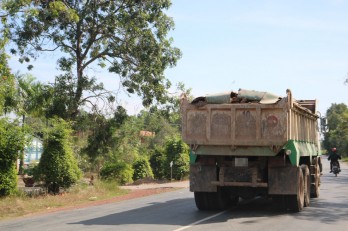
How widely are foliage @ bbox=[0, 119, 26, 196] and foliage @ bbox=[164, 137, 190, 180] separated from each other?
13609mm

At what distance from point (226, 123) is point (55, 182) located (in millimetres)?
9250

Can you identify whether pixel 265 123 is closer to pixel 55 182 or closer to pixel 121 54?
pixel 55 182

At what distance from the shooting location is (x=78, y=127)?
25797 millimetres

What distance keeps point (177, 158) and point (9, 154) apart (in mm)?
14031

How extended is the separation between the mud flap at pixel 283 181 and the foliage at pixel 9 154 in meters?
9.64

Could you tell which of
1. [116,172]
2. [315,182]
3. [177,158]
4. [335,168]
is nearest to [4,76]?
[315,182]

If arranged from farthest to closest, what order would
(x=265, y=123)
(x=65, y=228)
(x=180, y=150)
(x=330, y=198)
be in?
(x=180, y=150)
(x=330, y=198)
(x=265, y=123)
(x=65, y=228)

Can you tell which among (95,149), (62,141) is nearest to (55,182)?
(62,141)

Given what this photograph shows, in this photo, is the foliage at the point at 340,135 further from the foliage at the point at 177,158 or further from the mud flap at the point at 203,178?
the mud flap at the point at 203,178

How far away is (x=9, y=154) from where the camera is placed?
53.7 ft

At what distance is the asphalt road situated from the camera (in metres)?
9.65

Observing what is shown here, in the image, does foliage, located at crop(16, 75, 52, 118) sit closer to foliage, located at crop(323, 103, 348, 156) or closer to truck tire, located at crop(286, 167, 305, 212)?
truck tire, located at crop(286, 167, 305, 212)

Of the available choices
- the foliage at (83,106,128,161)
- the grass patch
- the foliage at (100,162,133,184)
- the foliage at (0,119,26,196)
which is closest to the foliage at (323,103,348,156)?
the foliage at (100,162,133,184)

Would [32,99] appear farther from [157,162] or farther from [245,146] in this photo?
[245,146]
